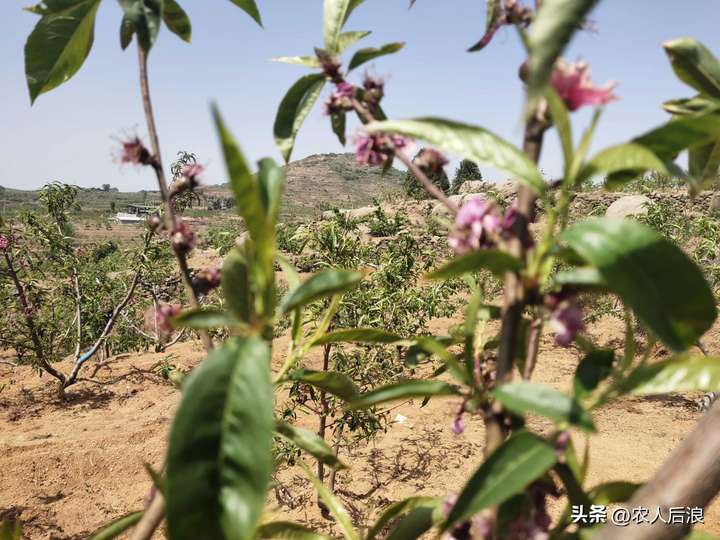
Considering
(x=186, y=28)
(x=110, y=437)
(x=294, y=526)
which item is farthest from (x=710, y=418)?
(x=110, y=437)

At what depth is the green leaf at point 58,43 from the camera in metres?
0.78

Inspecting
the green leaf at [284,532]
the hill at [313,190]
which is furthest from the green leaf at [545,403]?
the hill at [313,190]

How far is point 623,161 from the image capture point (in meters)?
0.46

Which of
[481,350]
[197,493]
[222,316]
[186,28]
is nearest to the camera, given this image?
[197,493]

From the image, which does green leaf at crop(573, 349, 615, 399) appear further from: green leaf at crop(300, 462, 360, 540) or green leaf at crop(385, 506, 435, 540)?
green leaf at crop(300, 462, 360, 540)

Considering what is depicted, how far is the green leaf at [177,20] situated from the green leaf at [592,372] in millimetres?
856

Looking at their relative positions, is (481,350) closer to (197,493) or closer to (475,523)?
(475,523)

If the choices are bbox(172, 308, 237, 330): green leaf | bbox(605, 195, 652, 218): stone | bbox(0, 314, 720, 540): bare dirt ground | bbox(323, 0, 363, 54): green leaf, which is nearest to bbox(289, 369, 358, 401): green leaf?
bbox(172, 308, 237, 330): green leaf

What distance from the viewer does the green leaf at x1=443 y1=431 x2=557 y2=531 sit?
1.37ft

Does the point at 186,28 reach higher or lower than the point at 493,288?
higher

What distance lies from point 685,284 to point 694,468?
16cm

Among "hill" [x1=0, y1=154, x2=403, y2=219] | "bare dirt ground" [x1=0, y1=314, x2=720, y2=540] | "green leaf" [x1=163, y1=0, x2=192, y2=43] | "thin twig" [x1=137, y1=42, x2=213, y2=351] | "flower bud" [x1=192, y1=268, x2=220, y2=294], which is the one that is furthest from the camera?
"hill" [x1=0, y1=154, x2=403, y2=219]

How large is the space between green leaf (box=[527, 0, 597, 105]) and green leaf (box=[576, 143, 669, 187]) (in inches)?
8.3

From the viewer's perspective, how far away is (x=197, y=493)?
378 mm
